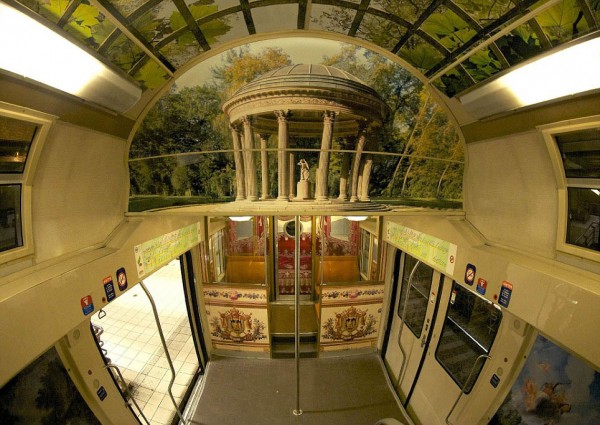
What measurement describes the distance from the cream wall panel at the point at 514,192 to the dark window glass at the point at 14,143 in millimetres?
4085

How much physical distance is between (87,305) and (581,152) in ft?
13.3

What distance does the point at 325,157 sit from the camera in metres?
2.80

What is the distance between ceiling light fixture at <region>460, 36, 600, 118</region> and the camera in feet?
4.93

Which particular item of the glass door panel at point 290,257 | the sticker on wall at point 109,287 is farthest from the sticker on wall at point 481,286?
the glass door panel at point 290,257

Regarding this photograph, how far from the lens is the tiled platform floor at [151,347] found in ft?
12.5

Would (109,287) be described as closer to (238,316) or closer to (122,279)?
(122,279)

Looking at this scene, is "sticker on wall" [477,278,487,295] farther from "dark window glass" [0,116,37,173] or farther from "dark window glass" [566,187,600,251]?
"dark window glass" [0,116,37,173]

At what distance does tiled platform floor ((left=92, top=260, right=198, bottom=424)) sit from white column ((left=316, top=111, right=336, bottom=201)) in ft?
12.0

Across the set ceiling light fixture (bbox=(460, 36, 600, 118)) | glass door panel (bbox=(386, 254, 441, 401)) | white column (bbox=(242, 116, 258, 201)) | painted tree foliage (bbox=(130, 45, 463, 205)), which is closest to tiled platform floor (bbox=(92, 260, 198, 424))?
painted tree foliage (bbox=(130, 45, 463, 205))

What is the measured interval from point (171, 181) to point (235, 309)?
2.81 metres

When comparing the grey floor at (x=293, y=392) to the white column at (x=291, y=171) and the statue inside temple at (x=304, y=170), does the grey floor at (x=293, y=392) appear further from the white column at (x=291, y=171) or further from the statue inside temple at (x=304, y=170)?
the statue inside temple at (x=304, y=170)

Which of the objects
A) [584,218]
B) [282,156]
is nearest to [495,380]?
[584,218]

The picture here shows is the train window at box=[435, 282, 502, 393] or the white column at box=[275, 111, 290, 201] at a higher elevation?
the white column at box=[275, 111, 290, 201]

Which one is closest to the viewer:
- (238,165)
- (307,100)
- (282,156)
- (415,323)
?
(307,100)
